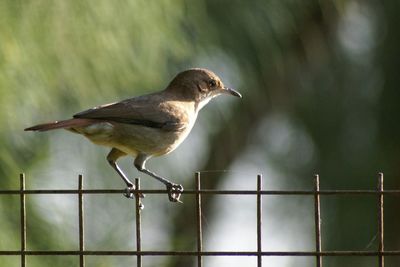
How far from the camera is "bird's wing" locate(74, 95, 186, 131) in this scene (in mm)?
3258

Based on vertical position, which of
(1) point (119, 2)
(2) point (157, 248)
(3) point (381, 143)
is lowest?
(2) point (157, 248)

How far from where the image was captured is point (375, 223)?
4.42 metres

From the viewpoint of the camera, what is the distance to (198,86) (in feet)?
12.4

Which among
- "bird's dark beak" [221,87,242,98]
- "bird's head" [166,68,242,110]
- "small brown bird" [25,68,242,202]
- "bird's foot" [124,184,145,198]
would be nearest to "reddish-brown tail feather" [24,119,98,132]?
"small brown bird" [25,68,242,202]

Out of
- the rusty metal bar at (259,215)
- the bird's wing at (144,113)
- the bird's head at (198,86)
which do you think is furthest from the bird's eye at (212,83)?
the rusty metal bar at (259,215)

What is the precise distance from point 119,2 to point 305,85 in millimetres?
1154

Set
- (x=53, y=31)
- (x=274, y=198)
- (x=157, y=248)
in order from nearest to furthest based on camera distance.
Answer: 1. (x=53, y=31)
2. (x=157, y=248)
3. (x=274, y=198)

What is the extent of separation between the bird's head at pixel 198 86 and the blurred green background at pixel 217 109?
0.26 ft

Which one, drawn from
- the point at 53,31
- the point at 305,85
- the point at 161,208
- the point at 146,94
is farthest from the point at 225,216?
the point at 53,31

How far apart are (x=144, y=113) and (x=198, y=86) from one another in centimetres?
46

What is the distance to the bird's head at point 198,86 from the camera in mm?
3727

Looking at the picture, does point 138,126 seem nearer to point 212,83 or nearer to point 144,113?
point 144,113

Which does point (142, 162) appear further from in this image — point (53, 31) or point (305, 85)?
point (305, 85)

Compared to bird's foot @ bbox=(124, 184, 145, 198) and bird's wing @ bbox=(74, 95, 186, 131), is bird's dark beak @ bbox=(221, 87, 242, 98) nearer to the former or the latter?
bird's wing @ bbox=(74, 95, 186, 131)
